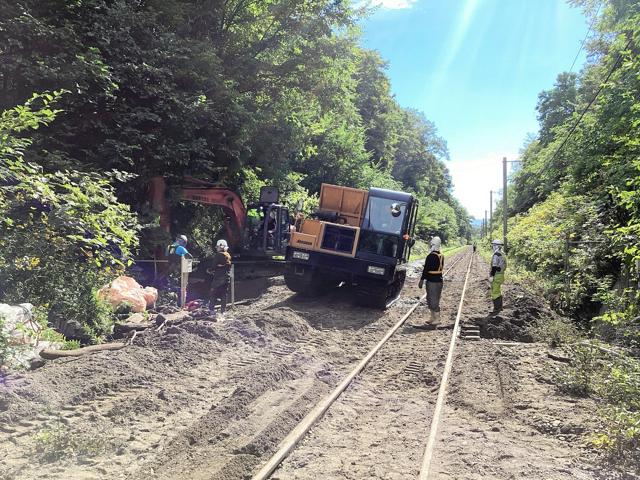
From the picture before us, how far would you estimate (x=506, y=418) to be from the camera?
5.39 meters

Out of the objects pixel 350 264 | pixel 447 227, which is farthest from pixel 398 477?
pixel 447 227

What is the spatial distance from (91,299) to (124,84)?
254 inches

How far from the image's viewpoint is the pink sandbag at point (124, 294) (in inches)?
359

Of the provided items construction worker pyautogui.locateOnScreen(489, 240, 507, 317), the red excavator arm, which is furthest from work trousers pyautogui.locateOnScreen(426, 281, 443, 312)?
the red excavator arm

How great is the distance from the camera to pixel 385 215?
41.6 ft

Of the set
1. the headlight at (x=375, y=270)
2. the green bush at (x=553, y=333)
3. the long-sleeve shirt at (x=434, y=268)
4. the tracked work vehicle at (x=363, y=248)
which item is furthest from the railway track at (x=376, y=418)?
the tracked work vehicle at (x=363, y=248)

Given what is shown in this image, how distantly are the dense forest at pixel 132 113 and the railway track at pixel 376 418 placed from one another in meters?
3.93

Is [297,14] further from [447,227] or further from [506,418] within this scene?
[447,227]

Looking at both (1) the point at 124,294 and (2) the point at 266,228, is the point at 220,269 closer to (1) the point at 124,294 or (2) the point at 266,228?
(1) the point at 124,294

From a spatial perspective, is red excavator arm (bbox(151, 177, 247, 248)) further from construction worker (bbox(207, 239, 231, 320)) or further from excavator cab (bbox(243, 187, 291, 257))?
construction worker (bbox(207, 239, 231, 320))

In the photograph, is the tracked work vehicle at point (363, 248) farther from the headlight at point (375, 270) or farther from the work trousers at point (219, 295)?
the work trousers at point (219, 295)

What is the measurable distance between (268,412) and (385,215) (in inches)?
327

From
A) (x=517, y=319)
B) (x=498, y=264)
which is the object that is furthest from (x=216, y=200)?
(x=517, y=319)

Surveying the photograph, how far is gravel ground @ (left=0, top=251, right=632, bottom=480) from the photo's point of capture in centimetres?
402
